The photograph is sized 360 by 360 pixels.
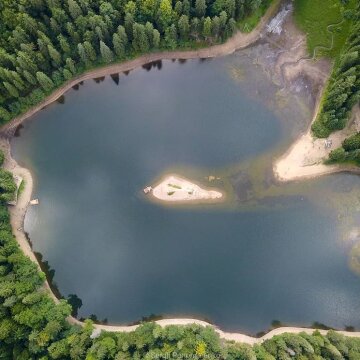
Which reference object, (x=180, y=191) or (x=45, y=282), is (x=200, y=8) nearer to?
(x=180, y=191)

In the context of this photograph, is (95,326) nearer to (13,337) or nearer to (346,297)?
(13,337)

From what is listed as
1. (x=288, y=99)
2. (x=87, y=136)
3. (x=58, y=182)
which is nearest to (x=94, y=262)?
(x=58, y=182)

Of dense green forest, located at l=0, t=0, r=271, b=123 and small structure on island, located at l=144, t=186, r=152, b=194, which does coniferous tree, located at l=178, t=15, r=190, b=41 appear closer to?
dense green forest, located at l=0, t=0, r=271, b=123

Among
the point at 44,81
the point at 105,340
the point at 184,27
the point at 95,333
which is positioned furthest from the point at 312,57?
the point at 95,333

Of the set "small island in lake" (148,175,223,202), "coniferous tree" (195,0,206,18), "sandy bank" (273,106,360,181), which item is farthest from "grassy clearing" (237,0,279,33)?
"small island in lake" (148,175,223,202)

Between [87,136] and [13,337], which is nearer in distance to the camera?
[13,337]

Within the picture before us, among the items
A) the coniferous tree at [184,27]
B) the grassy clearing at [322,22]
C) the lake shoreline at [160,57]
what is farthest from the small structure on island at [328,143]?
the coniferous tree at [184,27]

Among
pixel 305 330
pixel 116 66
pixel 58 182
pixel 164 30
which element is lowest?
pixel 305 330
